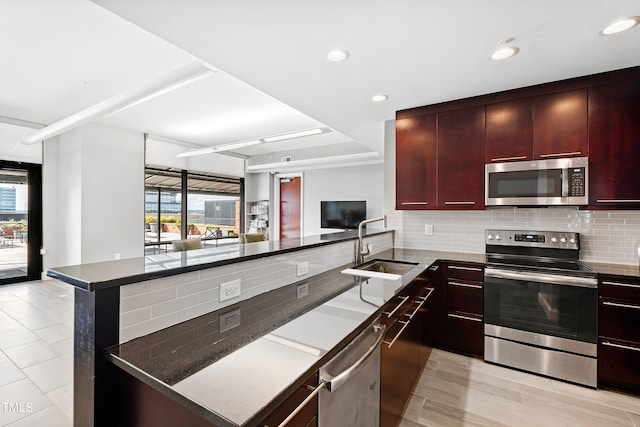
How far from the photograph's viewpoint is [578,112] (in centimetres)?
243

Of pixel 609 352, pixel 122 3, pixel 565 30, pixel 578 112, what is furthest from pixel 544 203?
pixel 122 3

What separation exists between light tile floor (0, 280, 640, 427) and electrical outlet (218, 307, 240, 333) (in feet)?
4.49

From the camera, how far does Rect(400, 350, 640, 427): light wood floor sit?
1.87 metres

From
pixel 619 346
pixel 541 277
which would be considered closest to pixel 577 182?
pixel 541 277

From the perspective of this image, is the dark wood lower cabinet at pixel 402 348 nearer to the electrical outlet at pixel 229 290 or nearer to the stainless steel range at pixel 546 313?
the stainless steel range at pixel 546 313

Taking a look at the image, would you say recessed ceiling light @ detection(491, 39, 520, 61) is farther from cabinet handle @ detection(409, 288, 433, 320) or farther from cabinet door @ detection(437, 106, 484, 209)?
cabinet handle @ detection(409, 288, 433, 320)

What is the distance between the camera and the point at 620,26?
1.74 metres

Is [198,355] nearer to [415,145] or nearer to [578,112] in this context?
[415,145]

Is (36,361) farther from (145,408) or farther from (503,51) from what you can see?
(503,51)

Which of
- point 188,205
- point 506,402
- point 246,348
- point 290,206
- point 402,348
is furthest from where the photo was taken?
point 290,206

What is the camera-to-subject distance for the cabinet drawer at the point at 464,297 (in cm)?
257

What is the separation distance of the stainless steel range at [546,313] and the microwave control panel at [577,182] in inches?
17.9

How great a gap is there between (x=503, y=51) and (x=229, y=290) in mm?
2324

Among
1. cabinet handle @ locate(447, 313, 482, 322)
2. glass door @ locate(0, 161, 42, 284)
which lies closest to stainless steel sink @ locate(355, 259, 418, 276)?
cabinet handle @ locate(447, 313, 482, 322)
